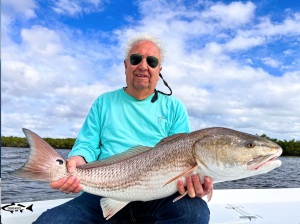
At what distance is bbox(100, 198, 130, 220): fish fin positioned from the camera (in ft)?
7.95

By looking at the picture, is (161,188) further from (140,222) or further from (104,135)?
(104,135)

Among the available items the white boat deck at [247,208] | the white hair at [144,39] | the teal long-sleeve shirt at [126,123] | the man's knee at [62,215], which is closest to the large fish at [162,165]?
the man's knee at [62,215]

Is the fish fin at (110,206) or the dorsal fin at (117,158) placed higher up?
the dorsal fin at (117,158)

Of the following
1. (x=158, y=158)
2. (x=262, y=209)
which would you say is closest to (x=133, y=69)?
(x=158, y=158)

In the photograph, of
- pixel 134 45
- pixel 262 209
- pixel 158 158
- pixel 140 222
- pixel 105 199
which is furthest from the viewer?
pixel 262 209

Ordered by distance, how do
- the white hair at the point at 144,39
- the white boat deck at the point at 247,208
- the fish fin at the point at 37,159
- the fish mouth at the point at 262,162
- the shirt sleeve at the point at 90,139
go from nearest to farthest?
the fish mouth at the point at 262,162
the fish fin at the point at 37,159
the shirt sleeve at the point at 90,139
the white hair at the point at 144,39
the white boat deck at the point at 247,208

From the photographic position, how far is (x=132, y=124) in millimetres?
3064

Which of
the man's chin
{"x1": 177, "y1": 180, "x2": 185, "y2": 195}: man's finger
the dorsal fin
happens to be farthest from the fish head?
the man's chin

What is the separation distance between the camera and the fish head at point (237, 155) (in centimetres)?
207

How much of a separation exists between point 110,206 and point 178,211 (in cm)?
63

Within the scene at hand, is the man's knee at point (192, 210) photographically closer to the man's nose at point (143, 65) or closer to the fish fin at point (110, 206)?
the fish fin at point (110, 206)

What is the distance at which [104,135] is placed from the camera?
9.94ft

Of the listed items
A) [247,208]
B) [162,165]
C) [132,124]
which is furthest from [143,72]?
[247,208]

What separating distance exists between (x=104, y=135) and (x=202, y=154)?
1308 millimetres
